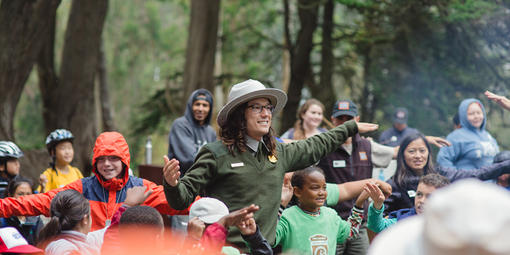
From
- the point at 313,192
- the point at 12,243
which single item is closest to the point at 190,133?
the point at 313,192

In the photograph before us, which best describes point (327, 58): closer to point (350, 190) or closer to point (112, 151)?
point (350, 190)

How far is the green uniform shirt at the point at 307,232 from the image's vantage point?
450 cm

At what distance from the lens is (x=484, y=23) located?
11.5 m

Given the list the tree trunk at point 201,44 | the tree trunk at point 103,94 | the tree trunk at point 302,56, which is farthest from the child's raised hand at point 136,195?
the tree trunk at point 103,94

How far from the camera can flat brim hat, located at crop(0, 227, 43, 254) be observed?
3820 mm

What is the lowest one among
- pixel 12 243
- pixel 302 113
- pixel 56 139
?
pixel 12 243

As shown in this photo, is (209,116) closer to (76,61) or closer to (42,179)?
(42,179)

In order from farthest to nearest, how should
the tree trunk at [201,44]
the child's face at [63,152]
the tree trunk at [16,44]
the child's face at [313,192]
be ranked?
1. the tree trunk at [201,44]
2. the tree trunk at [16,44]
3. the child's face at [63,152]
4. the child's face at [313,192]

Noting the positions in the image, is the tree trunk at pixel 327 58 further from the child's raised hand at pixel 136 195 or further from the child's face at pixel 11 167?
the child's raised hand at pixel 136 195

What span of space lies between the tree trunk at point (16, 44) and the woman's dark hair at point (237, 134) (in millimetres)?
6026

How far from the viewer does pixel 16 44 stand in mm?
9094

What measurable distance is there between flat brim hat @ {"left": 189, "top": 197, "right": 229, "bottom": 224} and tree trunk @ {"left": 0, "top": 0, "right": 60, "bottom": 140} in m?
6.62

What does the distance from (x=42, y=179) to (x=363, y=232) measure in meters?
3.67

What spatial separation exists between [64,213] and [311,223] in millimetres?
1950
